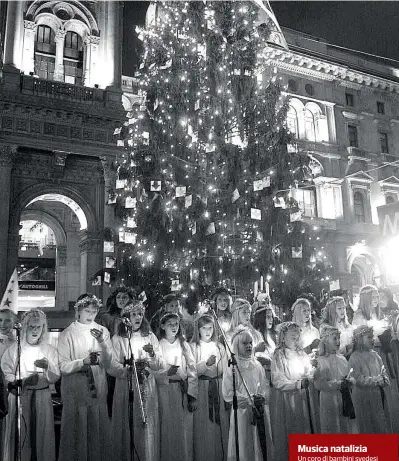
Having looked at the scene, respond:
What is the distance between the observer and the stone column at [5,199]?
655 inches

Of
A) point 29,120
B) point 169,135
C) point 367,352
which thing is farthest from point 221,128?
point 367,352

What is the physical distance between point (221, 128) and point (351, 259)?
1596 centimetres

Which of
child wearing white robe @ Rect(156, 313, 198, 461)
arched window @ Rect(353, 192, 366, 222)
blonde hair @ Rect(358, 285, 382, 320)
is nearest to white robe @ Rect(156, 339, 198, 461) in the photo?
child wearing white robe @ Rect(156, 313, 198, 461)

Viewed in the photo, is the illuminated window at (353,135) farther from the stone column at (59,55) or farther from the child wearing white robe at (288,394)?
the child wearing white robe at (288,394)

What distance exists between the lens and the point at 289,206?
15312 millimetres

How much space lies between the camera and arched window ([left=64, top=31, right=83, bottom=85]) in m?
19.4

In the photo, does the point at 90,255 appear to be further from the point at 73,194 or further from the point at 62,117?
the point at 62,117

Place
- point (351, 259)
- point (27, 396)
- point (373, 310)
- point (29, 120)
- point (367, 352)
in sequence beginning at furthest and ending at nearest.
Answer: point (351, 259), point (29, 120), point (373, 310), point (367, 352), point (27, 396)

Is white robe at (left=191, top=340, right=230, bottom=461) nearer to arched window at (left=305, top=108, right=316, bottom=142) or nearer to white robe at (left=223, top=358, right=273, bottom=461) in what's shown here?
white robe at (left=223, top=358, right=273, bottom=461)

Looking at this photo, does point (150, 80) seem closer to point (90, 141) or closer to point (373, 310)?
point (90, 141)

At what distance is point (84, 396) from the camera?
6508 mm

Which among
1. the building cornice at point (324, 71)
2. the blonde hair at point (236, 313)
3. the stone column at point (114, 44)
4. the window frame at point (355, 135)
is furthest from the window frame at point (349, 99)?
the blonde hair at point (236, 313)

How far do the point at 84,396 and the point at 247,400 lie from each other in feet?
6.95
